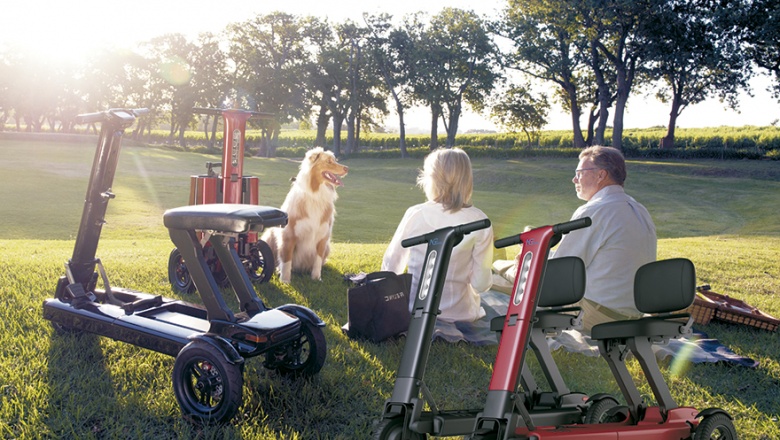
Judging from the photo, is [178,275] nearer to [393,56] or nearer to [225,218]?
[225,218]

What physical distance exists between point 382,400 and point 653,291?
5.41ft

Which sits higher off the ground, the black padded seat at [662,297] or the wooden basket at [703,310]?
the black padded seat at [662,297]

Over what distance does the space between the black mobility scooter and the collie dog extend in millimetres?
2486

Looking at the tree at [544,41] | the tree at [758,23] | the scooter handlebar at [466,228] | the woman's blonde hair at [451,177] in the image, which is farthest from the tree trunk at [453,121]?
the scooter handlebar at [466,228]

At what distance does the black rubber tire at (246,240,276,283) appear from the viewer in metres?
6.64

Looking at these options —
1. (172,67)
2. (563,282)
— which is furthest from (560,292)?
(172,67)

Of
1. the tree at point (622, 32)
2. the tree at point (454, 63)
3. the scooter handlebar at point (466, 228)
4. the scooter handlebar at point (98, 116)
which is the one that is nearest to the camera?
the scooter handlebar at point (466, 228)

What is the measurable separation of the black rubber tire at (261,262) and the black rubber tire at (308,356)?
9.06 feet

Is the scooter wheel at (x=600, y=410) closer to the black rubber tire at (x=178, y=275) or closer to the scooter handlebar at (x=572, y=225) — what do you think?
the scooter handlebar at (x=572, y=225)

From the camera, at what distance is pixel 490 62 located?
47000mm

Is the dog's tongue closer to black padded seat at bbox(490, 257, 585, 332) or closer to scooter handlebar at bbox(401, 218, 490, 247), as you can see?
black padded seat at bbox(490, 257, 585, 332)

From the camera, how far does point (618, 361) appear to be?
10.9 ft

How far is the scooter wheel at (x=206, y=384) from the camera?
3.21m

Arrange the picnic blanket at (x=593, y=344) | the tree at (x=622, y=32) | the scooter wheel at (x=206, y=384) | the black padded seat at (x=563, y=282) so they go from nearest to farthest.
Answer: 1. the black padded seat at (x=563, y=282)
2. the scooter wheel at (x=206, y=384)
3. the picnic blanket at (x=593, y=344)
4. the tree at (x=622, y=32)
